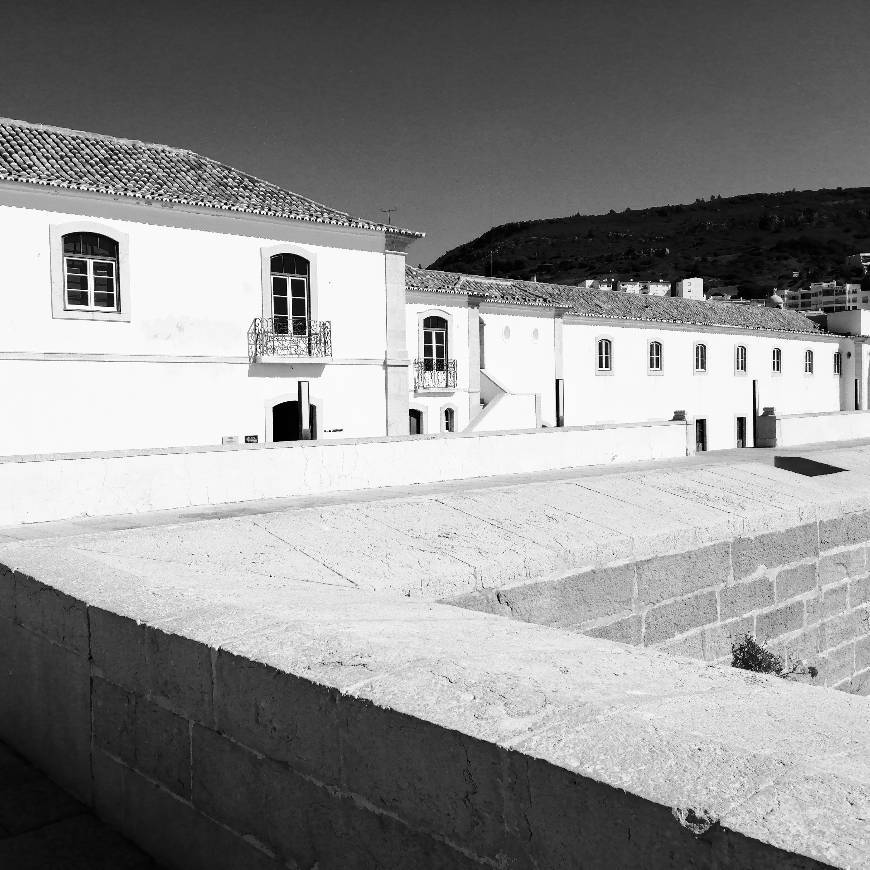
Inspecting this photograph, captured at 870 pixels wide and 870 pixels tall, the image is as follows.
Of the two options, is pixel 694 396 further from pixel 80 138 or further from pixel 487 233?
pixel 487 233

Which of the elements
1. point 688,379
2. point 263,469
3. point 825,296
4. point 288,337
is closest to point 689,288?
point 688,379

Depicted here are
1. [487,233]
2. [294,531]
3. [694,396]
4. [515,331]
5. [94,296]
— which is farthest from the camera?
[487,233]

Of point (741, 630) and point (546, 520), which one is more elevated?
point (546, 520)

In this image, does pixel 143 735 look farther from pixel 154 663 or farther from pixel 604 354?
pixel 604 354

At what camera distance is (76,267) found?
1510 cm

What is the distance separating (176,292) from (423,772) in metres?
15.5

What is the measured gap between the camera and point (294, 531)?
575 cm

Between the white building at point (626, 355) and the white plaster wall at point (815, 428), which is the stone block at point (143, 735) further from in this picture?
the white building at point (626, 355)

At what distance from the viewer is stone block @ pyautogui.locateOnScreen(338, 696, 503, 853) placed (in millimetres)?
1696

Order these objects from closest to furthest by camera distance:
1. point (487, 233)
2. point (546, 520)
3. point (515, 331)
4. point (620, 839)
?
1. point (620, 839)
2. point (546, 520)
3. point (515, 331)
4. point (487, 233)

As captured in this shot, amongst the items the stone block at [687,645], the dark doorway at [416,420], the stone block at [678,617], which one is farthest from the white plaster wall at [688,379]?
the stone block at [687,645]

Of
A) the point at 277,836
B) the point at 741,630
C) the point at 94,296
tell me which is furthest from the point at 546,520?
the point at 94,296

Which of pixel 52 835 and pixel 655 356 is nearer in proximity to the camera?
pixel 52 835

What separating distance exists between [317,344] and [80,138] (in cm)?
605
